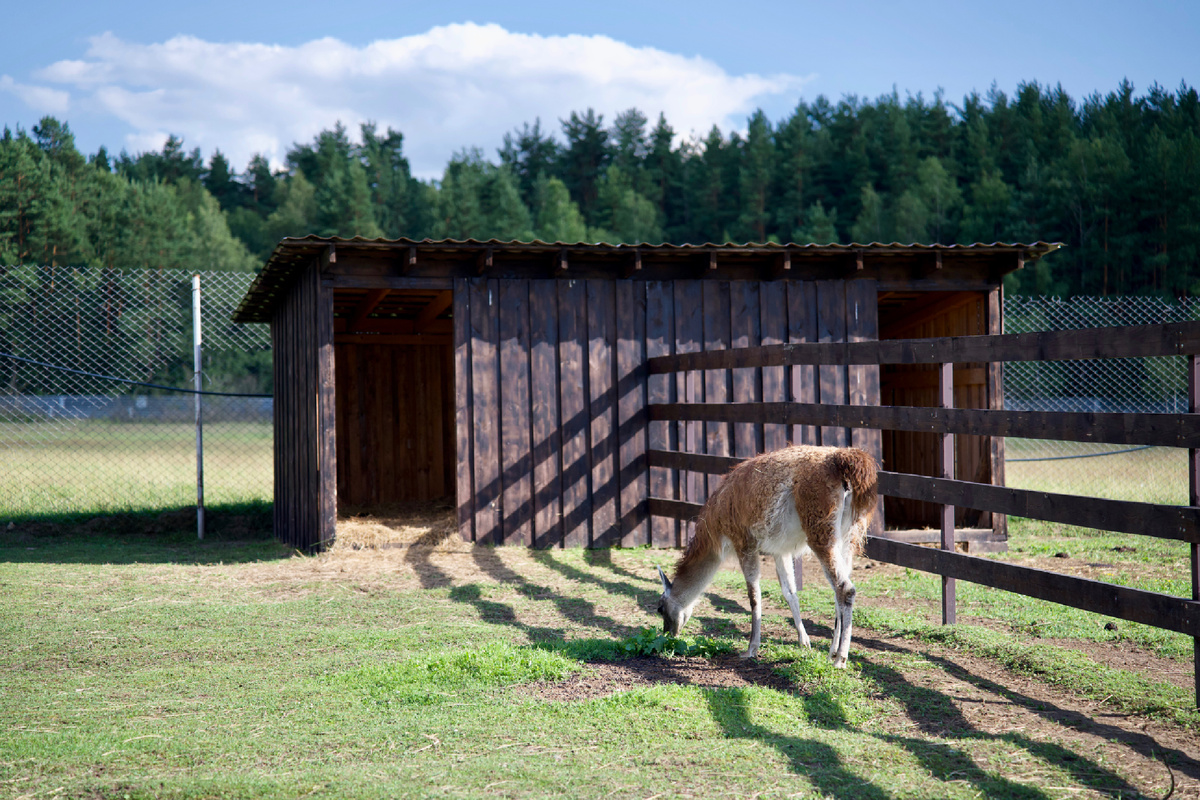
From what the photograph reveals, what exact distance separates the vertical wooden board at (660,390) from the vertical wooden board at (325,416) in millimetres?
3159

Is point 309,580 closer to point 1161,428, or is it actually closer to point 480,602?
point 480,602

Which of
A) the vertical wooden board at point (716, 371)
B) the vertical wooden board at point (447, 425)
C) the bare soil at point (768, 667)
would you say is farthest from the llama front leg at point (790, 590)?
the vertical wooden board at point (447, 425)

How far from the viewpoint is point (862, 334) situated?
9461 millimetres

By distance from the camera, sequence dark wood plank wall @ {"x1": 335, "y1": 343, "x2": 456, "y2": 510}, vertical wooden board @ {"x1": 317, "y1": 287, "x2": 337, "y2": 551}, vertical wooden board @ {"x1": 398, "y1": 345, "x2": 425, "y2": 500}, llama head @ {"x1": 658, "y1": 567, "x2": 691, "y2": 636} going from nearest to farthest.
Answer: llama head @ {"x1": 658, "y1": 567, "x2": 691, "y2": 636} → vertical wooden board @ {"x1": 317, "y1": 287, "x2": 337, "y2": 551} → dark wood plank wall @ {"x1": 335, "y1": 343, "x2": 456, "y2": 510} → vertical wooden board @ {"x1": 398, "y1": 345, "x2": 425, "y2": 500}

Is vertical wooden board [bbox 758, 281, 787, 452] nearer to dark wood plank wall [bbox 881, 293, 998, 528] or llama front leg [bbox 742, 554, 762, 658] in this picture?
dark wood plank wall [bbox 881, 293, 998, 528]

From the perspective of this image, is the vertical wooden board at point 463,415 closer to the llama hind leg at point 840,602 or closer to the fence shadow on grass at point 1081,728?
the llama hind leg at point 840,602

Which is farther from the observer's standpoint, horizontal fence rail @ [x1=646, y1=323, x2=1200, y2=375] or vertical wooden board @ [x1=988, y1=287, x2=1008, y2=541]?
vertical wooden board @ [x1=988, y1=287, x2=1008, y2=541]

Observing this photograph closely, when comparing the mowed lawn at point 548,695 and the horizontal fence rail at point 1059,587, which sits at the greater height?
the horizontal fence rail at point 1059,587

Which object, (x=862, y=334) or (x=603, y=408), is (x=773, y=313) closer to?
(x=862, y=334)

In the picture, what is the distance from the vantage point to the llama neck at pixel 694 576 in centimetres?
524

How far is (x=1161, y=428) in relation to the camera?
396 cm

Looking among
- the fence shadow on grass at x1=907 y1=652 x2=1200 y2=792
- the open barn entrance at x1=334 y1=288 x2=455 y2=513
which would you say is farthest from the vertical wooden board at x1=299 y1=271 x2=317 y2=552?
the fence shadow on grass at x1=907 y1=652 x2=1200 y2=792

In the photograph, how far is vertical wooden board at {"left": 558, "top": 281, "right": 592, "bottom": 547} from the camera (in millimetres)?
8992

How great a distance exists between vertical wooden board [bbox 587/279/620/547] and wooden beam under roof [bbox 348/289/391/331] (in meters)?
2.37
